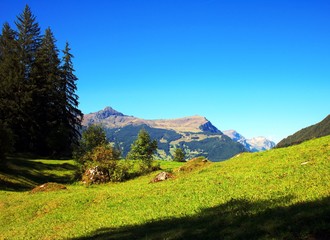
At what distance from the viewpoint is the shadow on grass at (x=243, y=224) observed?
35.5ft

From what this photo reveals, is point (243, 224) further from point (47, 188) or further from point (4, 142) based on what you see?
point (4, 142)

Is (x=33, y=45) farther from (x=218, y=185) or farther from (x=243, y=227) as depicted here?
(x=243, y=227)

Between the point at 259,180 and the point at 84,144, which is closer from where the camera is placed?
the point at 259,180

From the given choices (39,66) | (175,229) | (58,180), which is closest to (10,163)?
(58,180)

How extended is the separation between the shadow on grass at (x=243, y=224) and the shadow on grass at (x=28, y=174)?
30874mm

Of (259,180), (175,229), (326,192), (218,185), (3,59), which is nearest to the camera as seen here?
(175,229)

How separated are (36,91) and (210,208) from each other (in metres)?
68.6

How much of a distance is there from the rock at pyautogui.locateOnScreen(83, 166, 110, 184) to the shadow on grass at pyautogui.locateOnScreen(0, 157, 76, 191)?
211 inches

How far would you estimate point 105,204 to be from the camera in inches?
1037

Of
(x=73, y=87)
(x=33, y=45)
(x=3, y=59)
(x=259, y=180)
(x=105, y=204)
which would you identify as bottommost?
(x=105, y=204)

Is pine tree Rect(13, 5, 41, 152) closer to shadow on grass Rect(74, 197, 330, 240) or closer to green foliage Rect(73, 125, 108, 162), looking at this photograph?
green foliage Rect(73, 125, 108, 162)

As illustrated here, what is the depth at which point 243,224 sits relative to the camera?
12922 mm

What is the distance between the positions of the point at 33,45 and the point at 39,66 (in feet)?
30.5

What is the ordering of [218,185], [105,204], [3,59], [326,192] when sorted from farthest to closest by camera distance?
[3,59] < [105,204] < [218,185] < [326,192]
